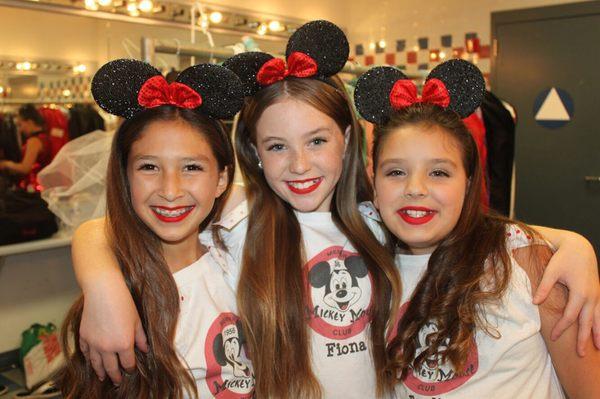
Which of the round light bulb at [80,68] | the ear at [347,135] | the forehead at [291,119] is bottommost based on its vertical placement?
the ear at [347,135]

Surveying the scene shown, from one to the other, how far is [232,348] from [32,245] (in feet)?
6.46

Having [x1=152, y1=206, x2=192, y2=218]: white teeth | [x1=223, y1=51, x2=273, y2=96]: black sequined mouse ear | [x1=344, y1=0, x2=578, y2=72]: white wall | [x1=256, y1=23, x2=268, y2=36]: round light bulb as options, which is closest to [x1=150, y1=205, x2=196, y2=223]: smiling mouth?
[x1=152, y1=206, x2=192, y2=218]: white teeth

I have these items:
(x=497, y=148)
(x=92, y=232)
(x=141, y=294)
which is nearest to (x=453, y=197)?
(x=141, y=294)

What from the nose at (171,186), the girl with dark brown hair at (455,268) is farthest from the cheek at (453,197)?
the nose at (171,186)

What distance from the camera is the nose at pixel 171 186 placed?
127 centimetres

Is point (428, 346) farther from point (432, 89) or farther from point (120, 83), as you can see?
point (120, 83)

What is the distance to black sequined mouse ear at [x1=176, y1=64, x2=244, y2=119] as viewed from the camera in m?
1.33

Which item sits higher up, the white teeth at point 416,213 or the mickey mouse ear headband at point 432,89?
the mickey mouse ear headband at point 432,89

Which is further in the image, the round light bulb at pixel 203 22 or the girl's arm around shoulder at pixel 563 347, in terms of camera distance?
the round light bulb at pixel 203 22

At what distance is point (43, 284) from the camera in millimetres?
3461

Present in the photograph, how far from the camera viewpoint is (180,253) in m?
1.41

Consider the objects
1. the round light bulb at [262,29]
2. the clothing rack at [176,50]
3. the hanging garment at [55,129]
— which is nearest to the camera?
the clothing rack at [176,50]

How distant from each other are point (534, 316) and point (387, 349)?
1.19 ft

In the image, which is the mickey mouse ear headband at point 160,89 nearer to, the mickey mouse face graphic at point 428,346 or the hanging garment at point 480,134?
the mickey mouse face graphic at point 428,346
